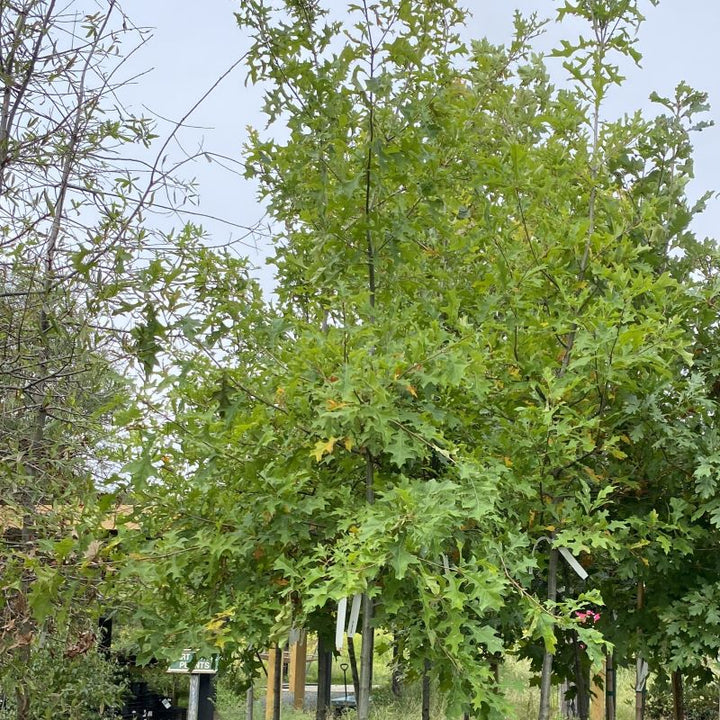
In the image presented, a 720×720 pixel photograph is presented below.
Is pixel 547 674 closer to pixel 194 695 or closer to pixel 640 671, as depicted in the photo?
pixel 640 671

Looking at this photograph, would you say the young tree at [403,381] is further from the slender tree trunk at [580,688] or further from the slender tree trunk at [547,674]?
the slender tree trunk at [580,688]

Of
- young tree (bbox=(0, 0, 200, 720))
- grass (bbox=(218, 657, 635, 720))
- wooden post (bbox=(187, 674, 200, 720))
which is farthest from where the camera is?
grass (bbox=(218, 657, 635, 720))

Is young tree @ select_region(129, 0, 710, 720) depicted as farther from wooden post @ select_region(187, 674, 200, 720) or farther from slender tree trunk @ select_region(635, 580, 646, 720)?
wooden post @ select_region(187, 674, 200, 720)

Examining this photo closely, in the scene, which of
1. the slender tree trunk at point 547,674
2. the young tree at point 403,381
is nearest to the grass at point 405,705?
the slender tree trunk at point 547,674

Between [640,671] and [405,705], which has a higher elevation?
[640,671]

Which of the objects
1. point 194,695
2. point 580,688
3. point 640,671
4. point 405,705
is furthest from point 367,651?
point 405,705

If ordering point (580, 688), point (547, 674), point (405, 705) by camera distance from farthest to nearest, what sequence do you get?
point (405, 705) → point (580, 688) → point (547, 674)

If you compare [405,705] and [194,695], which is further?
[405,705]

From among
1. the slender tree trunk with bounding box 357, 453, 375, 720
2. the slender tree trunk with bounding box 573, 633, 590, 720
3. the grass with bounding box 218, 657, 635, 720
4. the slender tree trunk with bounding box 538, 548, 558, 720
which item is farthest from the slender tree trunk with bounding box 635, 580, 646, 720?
the grass with bounding box 218, 657, 635, 720

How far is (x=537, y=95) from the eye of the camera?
5.33 m

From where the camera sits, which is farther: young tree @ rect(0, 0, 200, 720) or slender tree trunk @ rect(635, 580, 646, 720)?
slender tree trunk @ rect(635, 580, 646, 720)

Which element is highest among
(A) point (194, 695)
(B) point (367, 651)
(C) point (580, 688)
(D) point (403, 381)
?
(D) point (403, 381)

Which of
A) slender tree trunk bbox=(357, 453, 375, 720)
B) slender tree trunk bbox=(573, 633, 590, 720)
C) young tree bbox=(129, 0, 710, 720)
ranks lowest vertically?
slender tree trunk bbox=(573, 633, 590, 720)

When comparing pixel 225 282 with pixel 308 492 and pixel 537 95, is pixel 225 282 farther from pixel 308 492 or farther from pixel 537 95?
pixel 537 95
